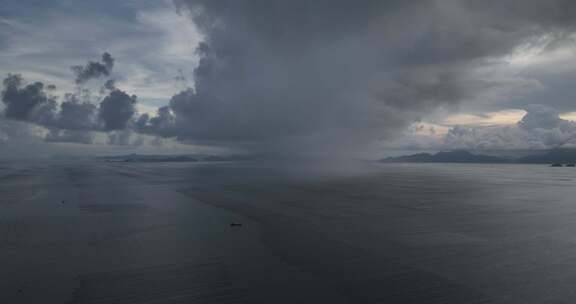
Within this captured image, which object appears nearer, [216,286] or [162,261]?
[216,286]

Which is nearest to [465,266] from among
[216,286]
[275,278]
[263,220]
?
[275,278]

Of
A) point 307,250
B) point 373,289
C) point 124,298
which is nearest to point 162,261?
point 124,298

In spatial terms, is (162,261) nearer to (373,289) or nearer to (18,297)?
(18,297)

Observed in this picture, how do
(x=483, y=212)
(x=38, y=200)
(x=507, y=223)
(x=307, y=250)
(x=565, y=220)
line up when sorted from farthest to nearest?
(x=38, y=200)
(x=483, y=212)
(x=565, y=220)
(x=507, y=223)
(x=307, y=250)

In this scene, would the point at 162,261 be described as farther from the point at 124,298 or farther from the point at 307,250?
the point at 307,250

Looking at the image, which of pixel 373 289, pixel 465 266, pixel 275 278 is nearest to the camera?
pixel 373 289

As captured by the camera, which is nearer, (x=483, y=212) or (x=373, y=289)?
(x=373, y=289)

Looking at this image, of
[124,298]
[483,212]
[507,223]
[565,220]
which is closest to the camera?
[124,298]

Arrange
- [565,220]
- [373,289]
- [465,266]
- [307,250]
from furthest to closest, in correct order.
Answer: [565,220], [307,250], [465,266], [373,289]
